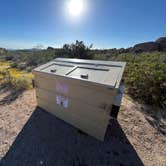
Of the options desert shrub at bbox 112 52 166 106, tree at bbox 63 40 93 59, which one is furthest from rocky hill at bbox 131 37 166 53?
desert shrub at bbox 112 52 166 106

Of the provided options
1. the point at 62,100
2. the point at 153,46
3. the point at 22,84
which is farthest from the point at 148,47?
the point at 62,100

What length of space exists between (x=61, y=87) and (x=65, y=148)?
1201mm

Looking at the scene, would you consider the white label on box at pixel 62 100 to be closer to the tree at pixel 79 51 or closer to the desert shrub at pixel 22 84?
the desert shrub at pixel 22 84

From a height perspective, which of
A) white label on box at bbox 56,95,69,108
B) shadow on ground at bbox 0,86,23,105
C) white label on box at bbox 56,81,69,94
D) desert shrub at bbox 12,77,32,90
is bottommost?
shadow on ground at bbox 0,86,23,105

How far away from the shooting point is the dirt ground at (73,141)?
1.93 metres

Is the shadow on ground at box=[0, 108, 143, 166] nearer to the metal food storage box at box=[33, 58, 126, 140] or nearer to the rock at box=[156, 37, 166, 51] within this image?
the metal food storage box at box=[33, 58, 126, 140]

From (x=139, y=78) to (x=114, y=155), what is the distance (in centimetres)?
303

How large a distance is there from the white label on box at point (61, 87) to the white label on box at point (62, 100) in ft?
0.48

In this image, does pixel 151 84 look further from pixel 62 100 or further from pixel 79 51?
pixel 79 51

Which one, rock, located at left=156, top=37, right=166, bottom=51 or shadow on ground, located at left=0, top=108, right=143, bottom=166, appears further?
rock, located at left=156, top=37, right=166, bottom=51

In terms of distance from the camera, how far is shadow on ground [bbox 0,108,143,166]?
6.20 feet

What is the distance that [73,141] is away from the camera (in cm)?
226

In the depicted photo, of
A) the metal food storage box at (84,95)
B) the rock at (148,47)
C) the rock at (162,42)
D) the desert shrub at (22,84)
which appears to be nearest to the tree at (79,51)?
the desert shrub at (22,84)

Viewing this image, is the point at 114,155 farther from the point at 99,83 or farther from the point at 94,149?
the point at 99,83
